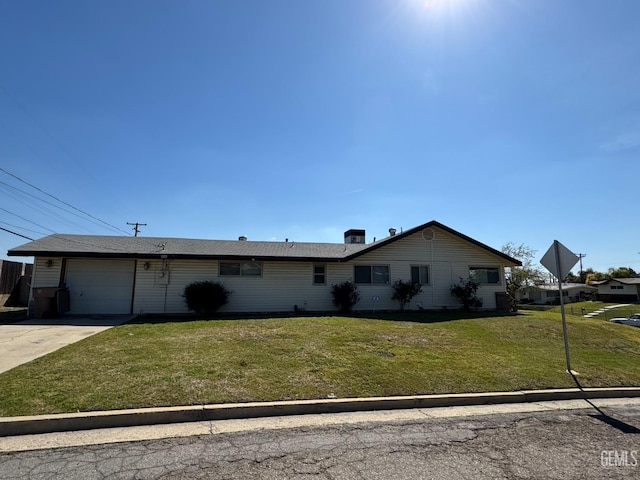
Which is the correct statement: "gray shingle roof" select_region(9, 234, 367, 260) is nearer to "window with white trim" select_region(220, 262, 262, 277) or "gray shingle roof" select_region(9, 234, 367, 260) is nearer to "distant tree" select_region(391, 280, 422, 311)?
"window with white trim" select_region(220, 262, 262, 277)

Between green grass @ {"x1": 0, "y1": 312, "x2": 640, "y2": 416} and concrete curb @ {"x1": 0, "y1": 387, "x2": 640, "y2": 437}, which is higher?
green grass @ {"x1": 0, "y1": 312, "x2": 640, "y2": 416}

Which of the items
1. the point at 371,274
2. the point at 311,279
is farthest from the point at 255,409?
the point at 371,274

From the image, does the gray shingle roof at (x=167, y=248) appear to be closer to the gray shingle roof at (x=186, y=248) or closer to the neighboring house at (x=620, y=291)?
the gray shingle roof at (x=186, y=248)

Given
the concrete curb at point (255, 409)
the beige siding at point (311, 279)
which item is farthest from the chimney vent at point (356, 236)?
the concrete curb at point (255, 409)

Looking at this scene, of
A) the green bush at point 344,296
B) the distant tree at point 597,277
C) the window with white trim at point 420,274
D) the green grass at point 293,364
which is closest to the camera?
the green grass at point 293,364

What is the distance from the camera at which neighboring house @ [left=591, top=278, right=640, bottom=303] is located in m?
52.4

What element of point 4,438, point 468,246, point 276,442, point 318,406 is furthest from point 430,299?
point 4,438

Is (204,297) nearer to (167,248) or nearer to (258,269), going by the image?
(258,269)

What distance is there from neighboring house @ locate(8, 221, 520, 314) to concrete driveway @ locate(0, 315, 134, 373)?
163 cm

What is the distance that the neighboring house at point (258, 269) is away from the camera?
14836 mm

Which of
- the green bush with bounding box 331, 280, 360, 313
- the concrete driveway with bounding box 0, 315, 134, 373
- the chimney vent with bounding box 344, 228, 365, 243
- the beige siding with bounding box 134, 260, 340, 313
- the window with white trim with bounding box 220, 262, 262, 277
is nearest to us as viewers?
the concrete driveway with bounding box 0, 315, 134, 373

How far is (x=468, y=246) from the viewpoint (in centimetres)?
A: 1855

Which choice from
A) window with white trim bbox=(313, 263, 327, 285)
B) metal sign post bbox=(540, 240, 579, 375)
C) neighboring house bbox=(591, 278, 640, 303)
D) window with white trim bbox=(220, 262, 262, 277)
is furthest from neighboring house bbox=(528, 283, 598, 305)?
metal sign post bbox=(540, 240, 579, 375)

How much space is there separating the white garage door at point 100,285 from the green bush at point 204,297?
2.48m
